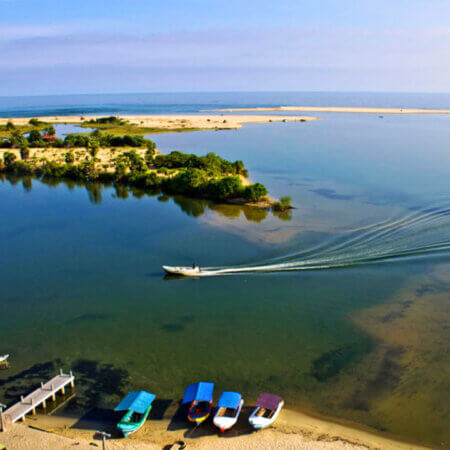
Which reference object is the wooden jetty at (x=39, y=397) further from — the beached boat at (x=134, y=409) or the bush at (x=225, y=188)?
the bush at (x=225, y=188)

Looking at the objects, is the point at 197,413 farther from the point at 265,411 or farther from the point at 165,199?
the point at 165,199

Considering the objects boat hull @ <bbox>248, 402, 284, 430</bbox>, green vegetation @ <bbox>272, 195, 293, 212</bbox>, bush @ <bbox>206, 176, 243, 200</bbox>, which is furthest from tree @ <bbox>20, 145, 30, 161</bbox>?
boat hull @ <bbox>248, 402, 284, 430</bbox>

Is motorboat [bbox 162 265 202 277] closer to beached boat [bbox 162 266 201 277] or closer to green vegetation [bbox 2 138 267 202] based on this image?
beached boat [bbox 162 266 201 277]

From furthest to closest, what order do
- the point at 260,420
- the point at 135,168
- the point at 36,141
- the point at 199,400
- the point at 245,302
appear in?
the point at 36,141
the point at 135,168
the point at 245,302
the point at 199,400
the point at 260,420

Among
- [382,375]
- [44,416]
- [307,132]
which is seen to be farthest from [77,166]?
[307,132]

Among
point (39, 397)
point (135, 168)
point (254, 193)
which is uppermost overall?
point (135, 168)

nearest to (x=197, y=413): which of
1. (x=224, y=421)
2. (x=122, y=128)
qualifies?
(x=224, y=421)

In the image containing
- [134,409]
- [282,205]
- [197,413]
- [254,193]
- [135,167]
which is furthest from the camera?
[135,167]
